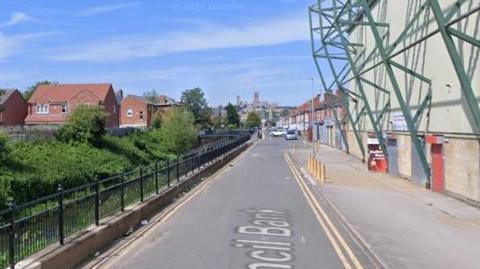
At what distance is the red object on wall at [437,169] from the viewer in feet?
77.3

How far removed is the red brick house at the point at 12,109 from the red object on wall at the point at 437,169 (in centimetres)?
7431

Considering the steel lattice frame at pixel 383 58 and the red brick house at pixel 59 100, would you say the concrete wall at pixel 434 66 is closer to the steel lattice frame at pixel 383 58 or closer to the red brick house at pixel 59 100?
the steel lattice frame at pixel 383 58

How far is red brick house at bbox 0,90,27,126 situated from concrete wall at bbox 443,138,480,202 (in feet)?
250

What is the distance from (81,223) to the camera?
37.0 feet

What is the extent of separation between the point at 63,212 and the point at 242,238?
13.5 feet

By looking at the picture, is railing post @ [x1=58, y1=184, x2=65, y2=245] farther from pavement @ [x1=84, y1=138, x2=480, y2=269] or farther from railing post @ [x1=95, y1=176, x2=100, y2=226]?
railing post @ [x1=95, y1=176, x2=100, y2=226]

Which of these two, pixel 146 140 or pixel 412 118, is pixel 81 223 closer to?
pixel 412 118

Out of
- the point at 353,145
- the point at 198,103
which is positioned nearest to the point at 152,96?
the point at 198,103

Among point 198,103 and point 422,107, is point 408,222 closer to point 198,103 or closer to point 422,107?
point 422,107

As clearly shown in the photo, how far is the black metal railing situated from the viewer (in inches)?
326

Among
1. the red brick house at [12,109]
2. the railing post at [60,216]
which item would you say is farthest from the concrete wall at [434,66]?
the red brick house at [12,109]

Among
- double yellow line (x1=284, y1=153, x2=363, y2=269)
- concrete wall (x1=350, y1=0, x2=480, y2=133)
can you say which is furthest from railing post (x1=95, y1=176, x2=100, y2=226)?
concrete wall (x1=350, y1=0, x2=480, y2=133)

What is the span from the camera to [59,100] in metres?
98.9

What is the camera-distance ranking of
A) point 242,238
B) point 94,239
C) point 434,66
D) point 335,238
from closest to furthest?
point 94,239
point 242,238
point 335,238
point 434,66
